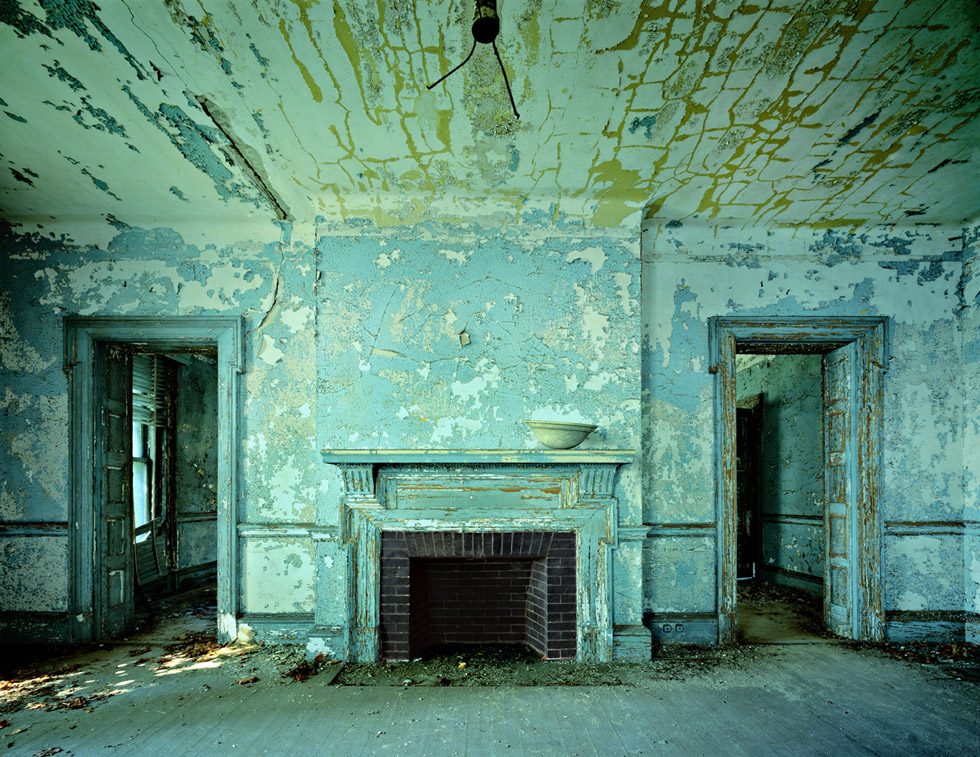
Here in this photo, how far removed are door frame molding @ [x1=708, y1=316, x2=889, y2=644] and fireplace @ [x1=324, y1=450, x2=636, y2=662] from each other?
867mm

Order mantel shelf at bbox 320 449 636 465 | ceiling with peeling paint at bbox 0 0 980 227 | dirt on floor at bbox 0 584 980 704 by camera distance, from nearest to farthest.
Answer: ceiling with peeling paint at bbox 0 0 980 227, dirt on floor at bbox 0 584 980 704, mantel shelf at bbox 320 449 636 465

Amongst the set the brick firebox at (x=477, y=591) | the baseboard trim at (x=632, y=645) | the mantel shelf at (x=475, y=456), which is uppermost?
the mantel shelf at (x=475, y=456)

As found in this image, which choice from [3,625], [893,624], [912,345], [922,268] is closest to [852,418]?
[912,345]

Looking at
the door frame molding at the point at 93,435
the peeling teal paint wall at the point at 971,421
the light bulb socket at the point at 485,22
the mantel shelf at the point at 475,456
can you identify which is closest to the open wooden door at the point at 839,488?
the peeling teal paint wall at the point at 971,421

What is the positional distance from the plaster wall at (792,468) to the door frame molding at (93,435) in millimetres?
4823

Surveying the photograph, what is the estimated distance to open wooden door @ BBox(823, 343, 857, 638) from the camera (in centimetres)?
395

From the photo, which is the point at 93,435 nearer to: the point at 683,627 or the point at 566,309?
the point at 566,309

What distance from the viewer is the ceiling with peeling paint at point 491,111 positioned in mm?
2236

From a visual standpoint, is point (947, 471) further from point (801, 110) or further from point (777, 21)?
point (777, 21)

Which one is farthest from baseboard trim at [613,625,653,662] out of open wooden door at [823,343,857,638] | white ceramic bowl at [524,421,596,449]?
open wooden door at [823,343,857,638]

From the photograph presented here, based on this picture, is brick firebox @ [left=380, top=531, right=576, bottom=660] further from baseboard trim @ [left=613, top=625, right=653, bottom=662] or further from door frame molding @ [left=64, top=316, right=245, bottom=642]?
door frame molding @ [left=64, top=316, right=245, bottom=642]

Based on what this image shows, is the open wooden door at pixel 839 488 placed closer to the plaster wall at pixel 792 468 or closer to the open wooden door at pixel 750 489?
the plaster wall at pixel 792 468

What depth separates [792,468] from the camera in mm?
5758

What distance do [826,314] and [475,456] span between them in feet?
8.75
